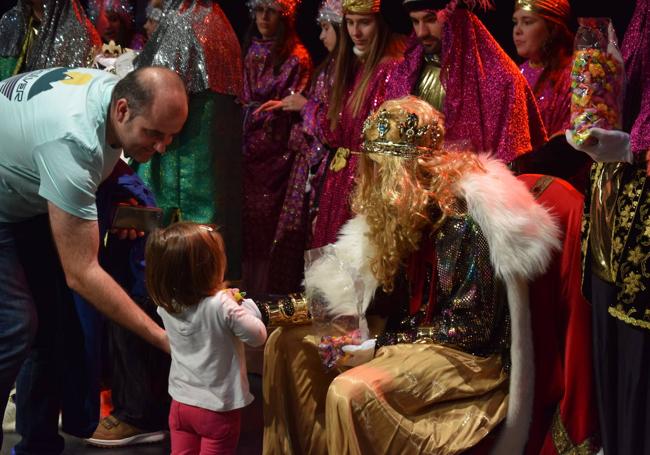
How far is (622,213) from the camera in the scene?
2.49 metres

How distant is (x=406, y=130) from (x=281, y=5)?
8.17 ft

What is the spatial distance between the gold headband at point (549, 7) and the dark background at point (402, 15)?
5cm

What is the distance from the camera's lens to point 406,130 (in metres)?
2.84

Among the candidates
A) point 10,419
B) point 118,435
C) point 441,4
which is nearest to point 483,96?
point 441,4

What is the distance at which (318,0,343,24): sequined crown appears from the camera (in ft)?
15.6

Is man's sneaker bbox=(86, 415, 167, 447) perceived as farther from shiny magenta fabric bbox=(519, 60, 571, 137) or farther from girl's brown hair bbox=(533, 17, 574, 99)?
girl's brown hair bbox=(533, 17, 574, 99)

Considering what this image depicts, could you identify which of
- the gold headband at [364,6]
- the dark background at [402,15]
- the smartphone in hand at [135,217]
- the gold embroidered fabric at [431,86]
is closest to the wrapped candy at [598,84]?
the dark background at [402,15]

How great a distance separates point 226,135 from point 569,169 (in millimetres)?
1881

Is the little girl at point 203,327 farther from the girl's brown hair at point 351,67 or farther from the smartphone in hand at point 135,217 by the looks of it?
the girl's brown hair at point 351,67

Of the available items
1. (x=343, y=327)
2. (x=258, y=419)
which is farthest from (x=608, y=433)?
(x=258, y=419)

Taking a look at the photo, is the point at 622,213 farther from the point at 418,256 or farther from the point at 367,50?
the point at 367,50

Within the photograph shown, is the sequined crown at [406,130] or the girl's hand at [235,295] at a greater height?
the sequined crown at [406,130]

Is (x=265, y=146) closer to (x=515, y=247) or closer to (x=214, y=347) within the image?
(x=214, y=347)

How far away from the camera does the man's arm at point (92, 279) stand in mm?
2939
